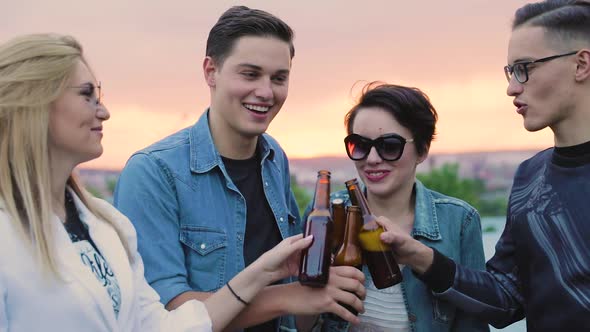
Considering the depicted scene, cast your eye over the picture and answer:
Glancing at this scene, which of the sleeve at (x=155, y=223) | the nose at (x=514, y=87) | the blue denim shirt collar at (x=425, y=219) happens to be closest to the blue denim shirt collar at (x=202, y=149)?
the sleeve at (x=155, y=223)

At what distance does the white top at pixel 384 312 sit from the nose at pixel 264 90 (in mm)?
1104

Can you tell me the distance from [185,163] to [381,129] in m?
1.10

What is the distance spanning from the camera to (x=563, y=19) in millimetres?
3160

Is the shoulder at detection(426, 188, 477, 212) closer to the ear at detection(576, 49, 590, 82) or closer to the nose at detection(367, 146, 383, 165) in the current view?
the nose at detection(367, 146, 383, 165)

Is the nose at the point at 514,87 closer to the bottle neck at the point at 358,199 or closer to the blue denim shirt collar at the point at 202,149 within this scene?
the bottle neck at the point at 358,199

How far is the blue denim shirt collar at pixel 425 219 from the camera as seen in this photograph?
3.59 meters

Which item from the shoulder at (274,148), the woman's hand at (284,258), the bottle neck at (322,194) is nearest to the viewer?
the woman's hand at (284,258)

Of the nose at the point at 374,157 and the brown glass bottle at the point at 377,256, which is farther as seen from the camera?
the nose at the point at 374,157

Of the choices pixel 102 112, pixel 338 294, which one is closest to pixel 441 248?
pixel 338 294

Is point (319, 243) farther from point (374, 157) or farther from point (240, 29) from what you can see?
point (240, 29)

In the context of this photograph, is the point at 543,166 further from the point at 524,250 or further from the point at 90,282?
the point at 90,282

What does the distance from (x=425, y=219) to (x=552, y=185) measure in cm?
71

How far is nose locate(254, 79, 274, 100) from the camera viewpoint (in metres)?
3.52

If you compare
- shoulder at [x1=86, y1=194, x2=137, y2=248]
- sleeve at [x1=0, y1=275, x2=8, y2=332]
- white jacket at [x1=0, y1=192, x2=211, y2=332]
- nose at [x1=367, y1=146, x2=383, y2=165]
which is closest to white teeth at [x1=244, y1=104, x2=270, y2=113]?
nose at [x1=367, y1=146, x2=383, y2=165]
